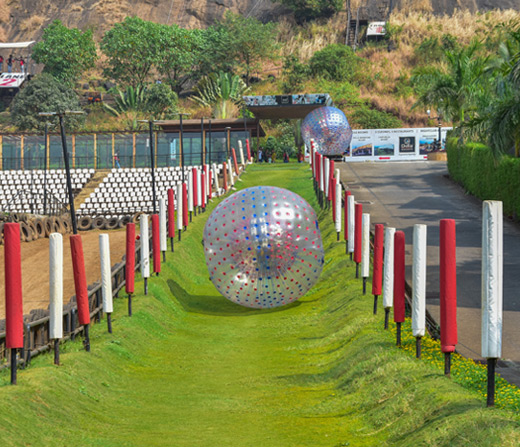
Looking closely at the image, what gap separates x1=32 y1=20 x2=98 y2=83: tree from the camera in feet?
333

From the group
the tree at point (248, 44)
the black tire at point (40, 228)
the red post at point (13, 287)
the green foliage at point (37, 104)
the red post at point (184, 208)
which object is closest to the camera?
the red post at point (13, 287)

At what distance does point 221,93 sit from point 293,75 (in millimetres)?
13104

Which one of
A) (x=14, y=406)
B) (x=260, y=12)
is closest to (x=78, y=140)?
(x=14, y=406)

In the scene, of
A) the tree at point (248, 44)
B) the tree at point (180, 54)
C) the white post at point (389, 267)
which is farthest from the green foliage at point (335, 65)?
the white post at point (389, 267)

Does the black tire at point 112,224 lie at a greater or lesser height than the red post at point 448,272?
lesser

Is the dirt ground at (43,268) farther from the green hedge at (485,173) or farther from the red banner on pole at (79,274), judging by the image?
the green hedge at (485,173)

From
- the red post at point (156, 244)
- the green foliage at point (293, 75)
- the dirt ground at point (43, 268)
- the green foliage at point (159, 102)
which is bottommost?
the dirt ground at point (43, 268)

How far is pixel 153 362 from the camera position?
13836 millimetres

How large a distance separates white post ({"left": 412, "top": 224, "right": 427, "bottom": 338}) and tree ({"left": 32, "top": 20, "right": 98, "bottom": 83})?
310 feet

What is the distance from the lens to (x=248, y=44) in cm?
9838

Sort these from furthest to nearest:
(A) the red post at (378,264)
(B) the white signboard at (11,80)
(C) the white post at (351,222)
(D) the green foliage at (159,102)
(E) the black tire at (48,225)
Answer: (B) the white signboard at (11,80)
(D) the green foliage at (159,102)
(E) the black tire at (48,225)
(C) the white post at (351,222)
(A) the red post at (378,264)

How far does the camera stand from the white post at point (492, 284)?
26.6ft

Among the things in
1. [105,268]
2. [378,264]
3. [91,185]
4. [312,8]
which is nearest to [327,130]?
[91,185]

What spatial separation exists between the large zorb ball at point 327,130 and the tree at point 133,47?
55.3m
